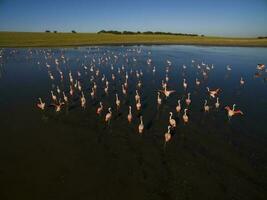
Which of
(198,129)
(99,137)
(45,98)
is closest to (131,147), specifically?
(99,137)

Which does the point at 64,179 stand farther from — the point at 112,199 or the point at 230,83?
the point at 230,83

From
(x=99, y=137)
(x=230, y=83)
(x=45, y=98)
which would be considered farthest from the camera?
(x=230, y=83)

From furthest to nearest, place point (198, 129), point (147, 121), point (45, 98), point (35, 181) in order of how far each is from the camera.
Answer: point (45, 98), point (147, 121), point (198, 129), point (35, 181)

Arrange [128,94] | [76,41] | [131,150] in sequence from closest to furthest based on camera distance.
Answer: [131,150], [128,94], [76,41]

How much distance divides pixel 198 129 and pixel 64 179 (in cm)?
948

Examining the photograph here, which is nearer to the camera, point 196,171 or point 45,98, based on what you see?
point 196,171

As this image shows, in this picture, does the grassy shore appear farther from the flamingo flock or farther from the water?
the water

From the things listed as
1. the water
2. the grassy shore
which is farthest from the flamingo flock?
the grassy shore

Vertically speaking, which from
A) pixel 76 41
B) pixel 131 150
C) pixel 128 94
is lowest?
pixel 76 41

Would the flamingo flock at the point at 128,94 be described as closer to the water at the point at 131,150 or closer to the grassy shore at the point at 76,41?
the water at the point at 131,150

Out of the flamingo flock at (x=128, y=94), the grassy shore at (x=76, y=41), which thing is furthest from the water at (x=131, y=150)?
the grassy shore at (x=76, y=41)

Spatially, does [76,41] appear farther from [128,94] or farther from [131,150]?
[131,150]

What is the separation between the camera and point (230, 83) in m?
32.1

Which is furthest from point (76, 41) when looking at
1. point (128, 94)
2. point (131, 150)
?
point (131, 150)
